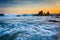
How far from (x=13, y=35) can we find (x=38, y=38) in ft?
0.94

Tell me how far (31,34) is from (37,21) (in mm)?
184

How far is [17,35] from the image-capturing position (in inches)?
47.3

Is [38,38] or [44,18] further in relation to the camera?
[44,18]

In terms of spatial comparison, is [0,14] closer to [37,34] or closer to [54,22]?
[37,34]

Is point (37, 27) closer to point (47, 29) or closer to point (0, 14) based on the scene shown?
point (47, 29)

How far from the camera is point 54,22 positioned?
1.28 metres

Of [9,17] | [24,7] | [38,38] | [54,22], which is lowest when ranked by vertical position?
[38,38]

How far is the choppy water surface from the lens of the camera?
3.90 ft

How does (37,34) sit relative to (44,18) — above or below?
below

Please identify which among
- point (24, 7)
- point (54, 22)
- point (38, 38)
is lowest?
point (38, 38)

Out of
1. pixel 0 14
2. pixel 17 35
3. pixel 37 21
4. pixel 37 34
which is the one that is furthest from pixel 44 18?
pixel 0 14

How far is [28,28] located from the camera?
1.24 m

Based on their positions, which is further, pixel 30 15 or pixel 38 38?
pixel 30 15

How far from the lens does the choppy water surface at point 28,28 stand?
3.90 ft
